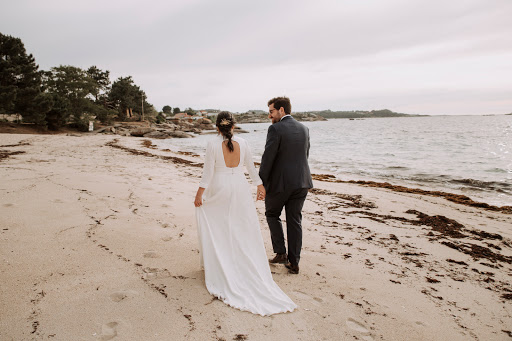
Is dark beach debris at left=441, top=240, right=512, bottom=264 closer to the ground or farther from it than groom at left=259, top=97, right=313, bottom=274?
closer to the ground

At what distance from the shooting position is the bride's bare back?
10.4 feet

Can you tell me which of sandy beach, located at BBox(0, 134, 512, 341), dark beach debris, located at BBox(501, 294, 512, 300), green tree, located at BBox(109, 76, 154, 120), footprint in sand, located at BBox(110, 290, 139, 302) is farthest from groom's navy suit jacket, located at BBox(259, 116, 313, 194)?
green tree, located at BBox(109, 76, 154, 120)

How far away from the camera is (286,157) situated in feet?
11.9

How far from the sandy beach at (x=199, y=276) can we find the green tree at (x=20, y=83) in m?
29.0

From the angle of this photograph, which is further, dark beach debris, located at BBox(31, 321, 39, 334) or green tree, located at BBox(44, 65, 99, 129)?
green tree, located at BBox(44, 65, 99, 129)

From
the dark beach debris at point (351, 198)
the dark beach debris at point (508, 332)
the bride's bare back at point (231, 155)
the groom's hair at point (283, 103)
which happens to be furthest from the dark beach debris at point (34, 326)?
the dark beach debris at point (351, 198)

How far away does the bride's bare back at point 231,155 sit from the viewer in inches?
124

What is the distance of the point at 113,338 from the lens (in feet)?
7.41

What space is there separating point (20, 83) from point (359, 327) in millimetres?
38851

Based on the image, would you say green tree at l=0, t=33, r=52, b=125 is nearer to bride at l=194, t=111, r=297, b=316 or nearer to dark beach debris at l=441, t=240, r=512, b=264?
bride at l=194, t=111, r=297, b=316

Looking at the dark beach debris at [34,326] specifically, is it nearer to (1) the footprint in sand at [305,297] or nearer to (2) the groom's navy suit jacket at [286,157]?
(1) the footprint in sand at [305,297]

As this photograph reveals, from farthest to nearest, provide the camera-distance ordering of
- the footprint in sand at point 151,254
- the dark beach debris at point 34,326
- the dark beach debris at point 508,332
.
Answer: the footprint in sand at point 151,254 → the dark beach debris at point 508,332 → the dark beach debris at point 34,326

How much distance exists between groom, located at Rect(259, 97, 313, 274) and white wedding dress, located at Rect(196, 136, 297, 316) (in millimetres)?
492

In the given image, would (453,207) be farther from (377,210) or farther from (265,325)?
(265,325)
